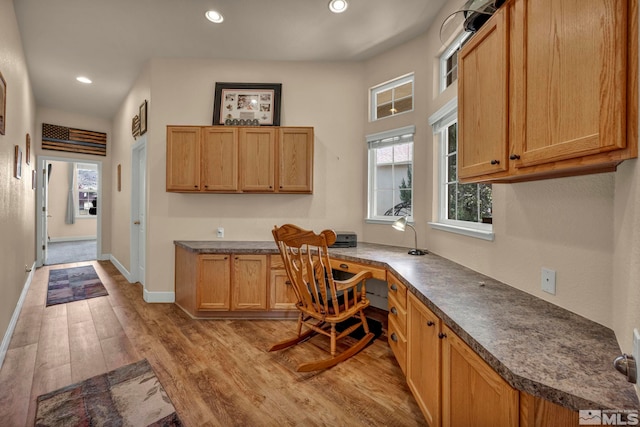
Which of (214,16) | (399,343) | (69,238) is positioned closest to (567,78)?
(399,343)

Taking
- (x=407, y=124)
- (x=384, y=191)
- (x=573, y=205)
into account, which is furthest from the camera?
(x=384, y=191)

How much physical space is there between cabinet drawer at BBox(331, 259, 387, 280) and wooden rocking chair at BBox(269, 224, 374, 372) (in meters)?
0.08

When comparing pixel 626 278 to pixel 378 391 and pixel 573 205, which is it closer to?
pixel 573 205

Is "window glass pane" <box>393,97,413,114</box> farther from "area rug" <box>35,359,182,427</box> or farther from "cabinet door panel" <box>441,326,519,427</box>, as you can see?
"area rug" <box>35,359,182,427</box>

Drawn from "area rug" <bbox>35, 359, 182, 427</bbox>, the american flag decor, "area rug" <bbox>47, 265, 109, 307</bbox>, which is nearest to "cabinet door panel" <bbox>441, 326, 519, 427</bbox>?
"area rug" <bbox>35, 359, 182, 427</bbox>

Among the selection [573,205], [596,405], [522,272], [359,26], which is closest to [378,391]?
[522,272]

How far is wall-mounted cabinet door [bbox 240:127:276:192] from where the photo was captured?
3.12m

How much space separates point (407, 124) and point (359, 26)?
3.54 feet

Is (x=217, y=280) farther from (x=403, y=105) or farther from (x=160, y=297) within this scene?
(x=403, y=105)

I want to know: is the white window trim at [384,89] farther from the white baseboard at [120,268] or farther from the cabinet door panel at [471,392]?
the white baseboard at [120,268]

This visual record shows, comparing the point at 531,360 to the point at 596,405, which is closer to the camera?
the point at 596,405

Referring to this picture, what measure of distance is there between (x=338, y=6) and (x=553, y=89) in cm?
219

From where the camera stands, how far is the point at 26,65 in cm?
363

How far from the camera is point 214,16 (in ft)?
8.76
